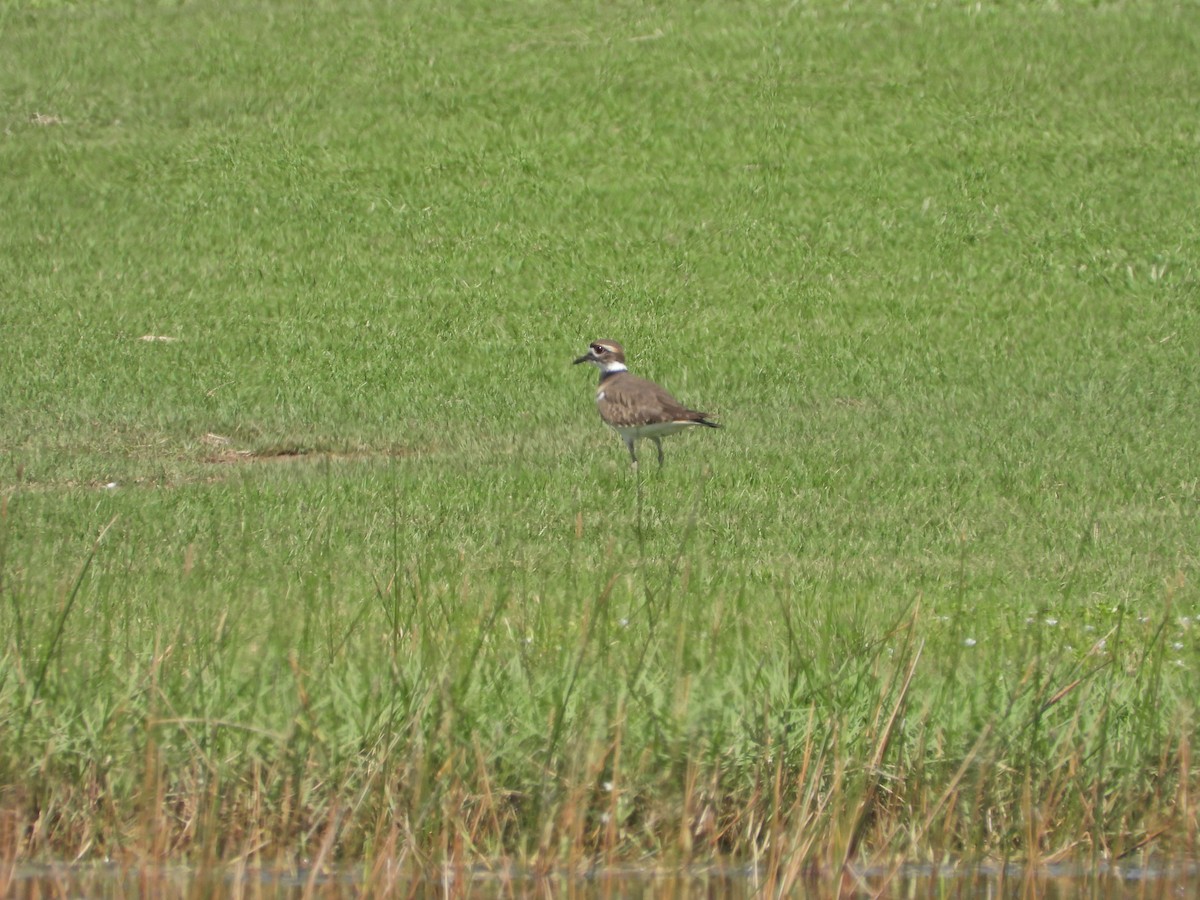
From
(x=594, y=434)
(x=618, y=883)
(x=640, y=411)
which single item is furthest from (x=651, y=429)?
(x=618, y=883)

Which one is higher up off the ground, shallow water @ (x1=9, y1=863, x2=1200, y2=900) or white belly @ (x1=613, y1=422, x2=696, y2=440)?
white belly @ (x1=613, y1=422, x2=696, y2=440)

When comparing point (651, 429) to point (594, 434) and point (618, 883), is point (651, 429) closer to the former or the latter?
point (594, 434)

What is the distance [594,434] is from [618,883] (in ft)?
34.8

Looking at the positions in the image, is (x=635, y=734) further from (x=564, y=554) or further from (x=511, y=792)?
(x=564, y=554)

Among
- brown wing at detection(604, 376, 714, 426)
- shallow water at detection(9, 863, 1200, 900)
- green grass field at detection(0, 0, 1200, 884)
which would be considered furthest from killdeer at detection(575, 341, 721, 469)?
shallow water at detection(9, 863, 1200, 900)

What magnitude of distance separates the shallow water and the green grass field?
118 mm

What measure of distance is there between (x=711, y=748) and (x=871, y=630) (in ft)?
5.68

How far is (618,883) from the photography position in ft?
21.0

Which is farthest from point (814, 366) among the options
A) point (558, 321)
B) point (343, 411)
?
point (343, 411)

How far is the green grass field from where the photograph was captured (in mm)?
6840

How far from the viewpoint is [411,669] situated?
23.7ft

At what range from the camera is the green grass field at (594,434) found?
22.4 feet

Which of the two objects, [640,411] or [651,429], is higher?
[640,411]

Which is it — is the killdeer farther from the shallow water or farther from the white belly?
the shallow water
